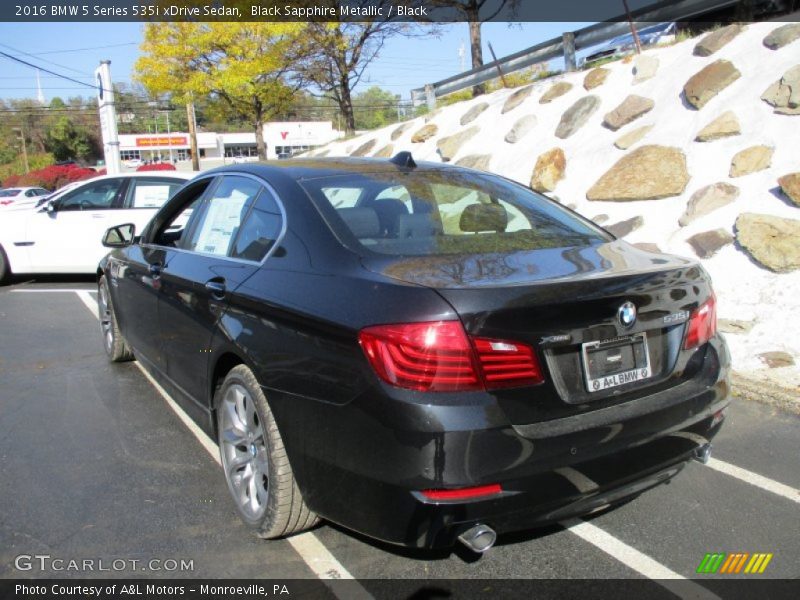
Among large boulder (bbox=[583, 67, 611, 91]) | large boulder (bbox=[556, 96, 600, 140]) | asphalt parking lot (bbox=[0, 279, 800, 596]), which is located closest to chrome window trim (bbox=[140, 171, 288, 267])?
asphalt parking lot (bbox=[0, 279, 800, 596])

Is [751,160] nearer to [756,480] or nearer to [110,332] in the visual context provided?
[756,480]

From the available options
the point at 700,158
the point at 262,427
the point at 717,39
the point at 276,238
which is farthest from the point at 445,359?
the point at 717,39

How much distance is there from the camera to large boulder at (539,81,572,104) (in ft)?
35.3

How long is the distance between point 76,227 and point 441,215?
7.78 metres

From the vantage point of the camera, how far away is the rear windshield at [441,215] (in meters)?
2.90

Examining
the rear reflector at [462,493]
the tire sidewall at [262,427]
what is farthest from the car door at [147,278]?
the rear reflector at [462,493]

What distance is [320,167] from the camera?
3.54 meters

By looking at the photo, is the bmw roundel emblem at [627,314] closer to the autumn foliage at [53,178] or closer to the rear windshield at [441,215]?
the rear windshield at [441,215]

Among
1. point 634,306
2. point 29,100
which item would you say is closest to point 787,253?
point 634,306

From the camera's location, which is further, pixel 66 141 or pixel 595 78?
pixel 66 141

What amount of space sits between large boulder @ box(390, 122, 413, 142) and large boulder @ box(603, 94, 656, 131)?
19.1ft

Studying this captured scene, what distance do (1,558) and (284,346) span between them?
5.08ft

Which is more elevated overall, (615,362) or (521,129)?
(521,129)

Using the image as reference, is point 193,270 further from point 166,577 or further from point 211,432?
point 166,577
